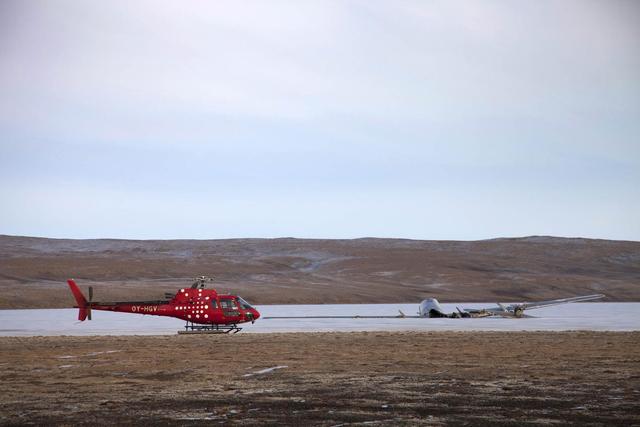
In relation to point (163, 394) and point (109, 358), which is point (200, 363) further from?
point (163, 394)

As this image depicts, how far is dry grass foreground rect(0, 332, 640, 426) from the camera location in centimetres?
1622

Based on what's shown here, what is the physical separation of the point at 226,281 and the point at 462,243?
87.6 m

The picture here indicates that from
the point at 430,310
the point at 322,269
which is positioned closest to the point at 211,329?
the point at 430,310

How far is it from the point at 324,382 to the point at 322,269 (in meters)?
122

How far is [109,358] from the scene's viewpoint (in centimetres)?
2802

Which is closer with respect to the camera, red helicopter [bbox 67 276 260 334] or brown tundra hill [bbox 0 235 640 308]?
red helicopter [bbox 67 276 260 334]

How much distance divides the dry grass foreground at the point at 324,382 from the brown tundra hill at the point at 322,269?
57.4 meters

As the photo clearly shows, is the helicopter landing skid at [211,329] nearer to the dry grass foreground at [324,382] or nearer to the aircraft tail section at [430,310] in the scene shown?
the dry grass foreground at [324,382]

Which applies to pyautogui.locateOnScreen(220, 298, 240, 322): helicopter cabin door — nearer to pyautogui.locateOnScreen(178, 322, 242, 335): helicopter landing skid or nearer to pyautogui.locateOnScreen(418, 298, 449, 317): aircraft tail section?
pyautogui.locateOnScreen(178, 322, 242, 335): helicopter landing skid

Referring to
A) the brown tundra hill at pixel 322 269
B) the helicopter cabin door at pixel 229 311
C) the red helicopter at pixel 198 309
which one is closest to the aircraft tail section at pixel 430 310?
the red helicopter at pixel 198 309

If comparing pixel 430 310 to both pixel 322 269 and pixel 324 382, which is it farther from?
pixel 322 269

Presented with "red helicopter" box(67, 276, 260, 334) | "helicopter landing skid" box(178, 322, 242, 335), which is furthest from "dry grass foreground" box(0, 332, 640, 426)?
"red helicopter" box(67, 276, 260, 334)

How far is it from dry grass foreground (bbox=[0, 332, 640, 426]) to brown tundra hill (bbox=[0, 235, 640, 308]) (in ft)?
188

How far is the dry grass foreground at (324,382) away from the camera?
16219mm
